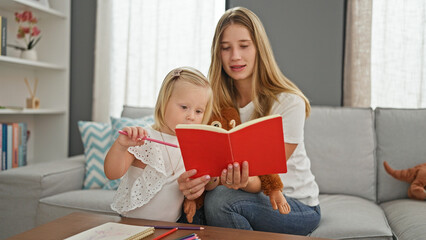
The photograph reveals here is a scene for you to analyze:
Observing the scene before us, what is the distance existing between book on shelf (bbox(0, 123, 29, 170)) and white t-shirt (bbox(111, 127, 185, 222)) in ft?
4.98

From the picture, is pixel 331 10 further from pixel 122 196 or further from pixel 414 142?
pixel 122 196

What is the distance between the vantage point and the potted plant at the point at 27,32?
2701 mm

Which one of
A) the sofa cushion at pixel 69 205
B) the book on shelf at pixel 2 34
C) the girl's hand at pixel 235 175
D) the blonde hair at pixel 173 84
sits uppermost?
the book on shelf at pixel 2 34

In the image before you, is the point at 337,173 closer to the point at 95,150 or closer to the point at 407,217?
the point at 407,217

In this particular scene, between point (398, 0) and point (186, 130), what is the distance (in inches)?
78.9

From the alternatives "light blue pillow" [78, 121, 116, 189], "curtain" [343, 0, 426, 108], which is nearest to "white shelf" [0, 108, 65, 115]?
"light blue pillow" [78, 121, 116, 189]

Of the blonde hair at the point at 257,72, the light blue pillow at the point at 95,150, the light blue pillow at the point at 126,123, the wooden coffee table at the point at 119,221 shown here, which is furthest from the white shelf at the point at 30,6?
the wooden coffee table at the point at 119,221

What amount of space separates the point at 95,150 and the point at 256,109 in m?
1.20

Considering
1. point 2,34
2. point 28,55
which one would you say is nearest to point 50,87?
point 28,55

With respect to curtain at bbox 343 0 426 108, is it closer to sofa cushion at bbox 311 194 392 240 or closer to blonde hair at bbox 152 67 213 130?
sofa cushion at bbox 311 194 392 240

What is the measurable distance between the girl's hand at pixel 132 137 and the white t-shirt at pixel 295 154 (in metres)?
0.56

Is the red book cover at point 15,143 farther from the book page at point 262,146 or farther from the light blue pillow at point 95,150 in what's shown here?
the book page at point 262,146

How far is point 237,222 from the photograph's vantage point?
53.1 inches

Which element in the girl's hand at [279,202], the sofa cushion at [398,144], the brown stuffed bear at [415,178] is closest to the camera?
the girl's hand at [279,202]
